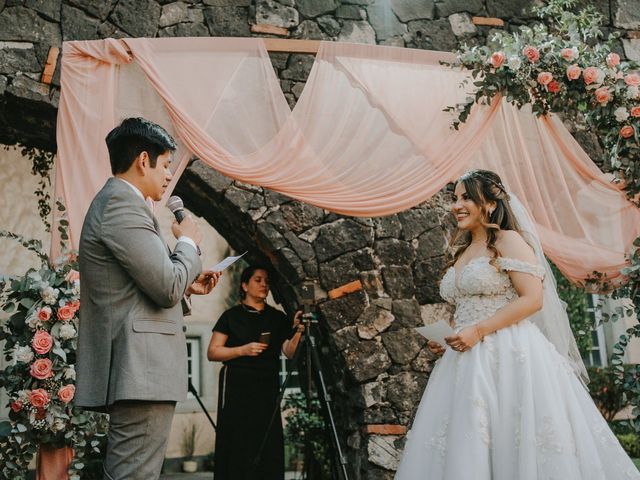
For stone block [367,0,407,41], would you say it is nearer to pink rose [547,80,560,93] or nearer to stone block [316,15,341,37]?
stone block [316,15,341,37]

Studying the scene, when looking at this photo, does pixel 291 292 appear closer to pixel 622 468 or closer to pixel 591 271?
pixel 591 271

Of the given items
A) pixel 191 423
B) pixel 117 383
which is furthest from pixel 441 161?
pixel 191 423

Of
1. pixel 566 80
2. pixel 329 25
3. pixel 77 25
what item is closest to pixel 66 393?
pixel 77 25

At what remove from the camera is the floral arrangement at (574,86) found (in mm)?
3840

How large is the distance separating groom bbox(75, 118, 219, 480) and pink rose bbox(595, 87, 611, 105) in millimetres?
2704

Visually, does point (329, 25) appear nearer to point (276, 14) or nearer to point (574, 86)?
point (276, 14)

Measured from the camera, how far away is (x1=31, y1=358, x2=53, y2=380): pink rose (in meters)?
3.53

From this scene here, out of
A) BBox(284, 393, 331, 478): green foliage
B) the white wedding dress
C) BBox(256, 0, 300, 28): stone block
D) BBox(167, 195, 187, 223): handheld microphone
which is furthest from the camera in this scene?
BBox(284, 393, 331, 478): green foliage

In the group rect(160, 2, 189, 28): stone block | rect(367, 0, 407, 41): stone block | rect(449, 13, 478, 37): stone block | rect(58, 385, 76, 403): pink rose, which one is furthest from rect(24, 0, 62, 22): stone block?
rect(449, 13, 478, 37): stone block

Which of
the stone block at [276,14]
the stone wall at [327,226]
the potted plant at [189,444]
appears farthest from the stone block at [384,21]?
the potted plant at [189,444]

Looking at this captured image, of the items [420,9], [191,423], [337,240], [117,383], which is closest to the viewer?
[117,383]

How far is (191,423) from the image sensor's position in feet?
26.7

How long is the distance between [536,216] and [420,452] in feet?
5.55

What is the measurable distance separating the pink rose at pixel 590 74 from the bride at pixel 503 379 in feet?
3.12
